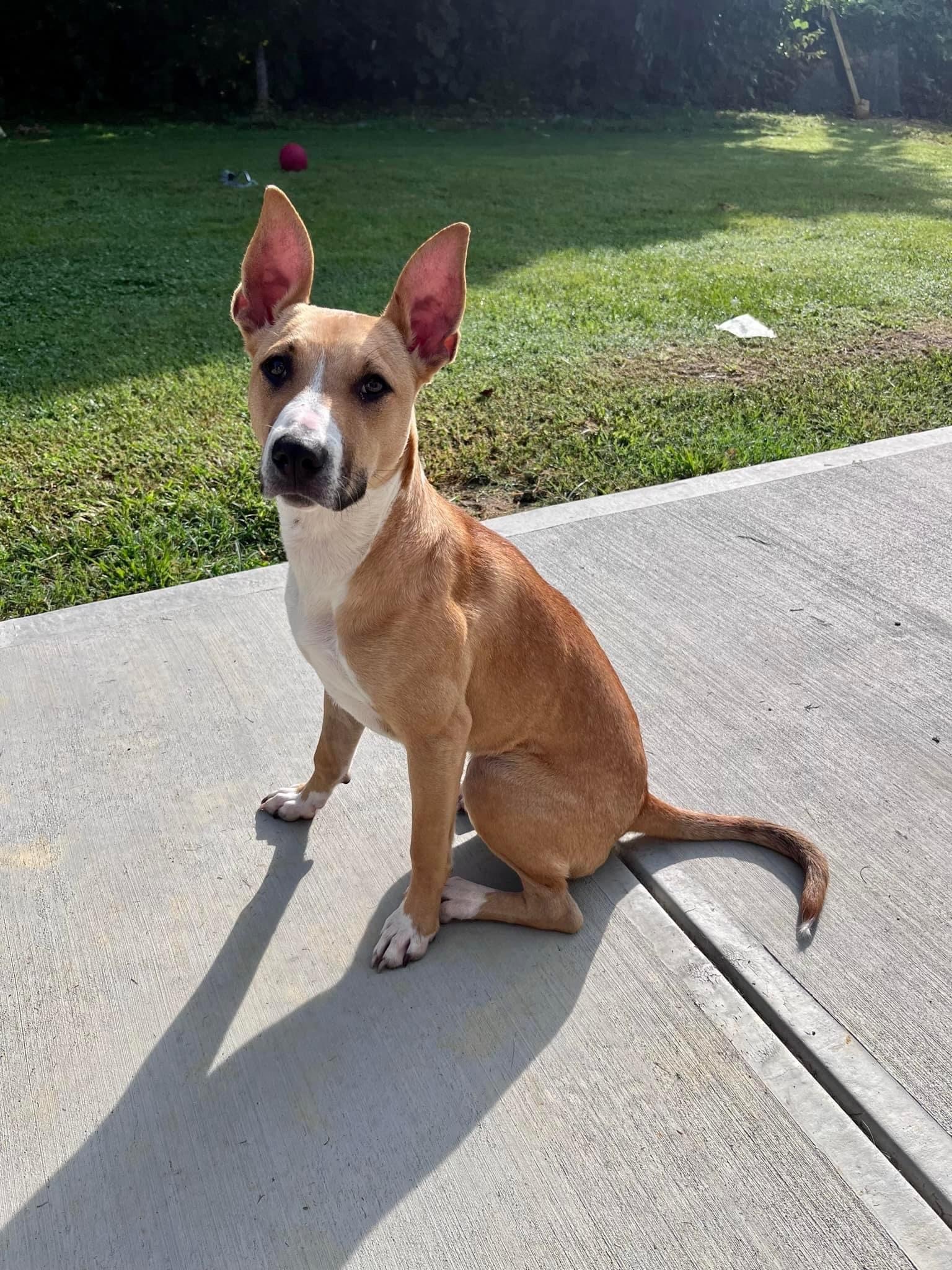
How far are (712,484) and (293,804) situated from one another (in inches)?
110

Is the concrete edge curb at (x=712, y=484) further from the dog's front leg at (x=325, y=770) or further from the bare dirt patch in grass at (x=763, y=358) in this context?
the dog's front leg at (x=325, y=770)

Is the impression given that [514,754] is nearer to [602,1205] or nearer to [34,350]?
[602,1205]

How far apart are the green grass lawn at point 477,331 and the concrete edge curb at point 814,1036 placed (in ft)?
7.49

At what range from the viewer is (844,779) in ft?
9.96

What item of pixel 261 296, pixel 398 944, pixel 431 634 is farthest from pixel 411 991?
pixel 261 296

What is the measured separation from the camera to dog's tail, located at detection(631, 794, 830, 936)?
2.65 m

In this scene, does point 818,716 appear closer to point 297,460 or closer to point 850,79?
point 297,460

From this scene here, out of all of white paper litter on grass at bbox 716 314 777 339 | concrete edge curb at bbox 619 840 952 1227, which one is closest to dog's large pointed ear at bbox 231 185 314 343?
concrete edge curb at bbox 619 840 952 1227

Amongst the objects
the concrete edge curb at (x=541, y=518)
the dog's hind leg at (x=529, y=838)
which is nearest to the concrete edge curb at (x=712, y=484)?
the concrete edge curb at (x=541, y=518)

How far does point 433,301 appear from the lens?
8.39 feet

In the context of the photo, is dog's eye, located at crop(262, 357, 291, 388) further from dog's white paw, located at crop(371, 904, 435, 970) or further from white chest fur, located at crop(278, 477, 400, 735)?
dog's white paw, located at crop(371, 904, 435, 970)

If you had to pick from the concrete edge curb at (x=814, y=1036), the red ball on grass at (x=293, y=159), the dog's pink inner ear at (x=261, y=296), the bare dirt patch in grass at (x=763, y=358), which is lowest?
Answer: the concrete edge curb at (x=814, y=1036)

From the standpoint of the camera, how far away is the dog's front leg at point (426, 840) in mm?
2396

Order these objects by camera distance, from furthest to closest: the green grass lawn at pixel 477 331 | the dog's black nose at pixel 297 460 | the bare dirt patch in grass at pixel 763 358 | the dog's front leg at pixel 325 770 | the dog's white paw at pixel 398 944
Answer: the bare dirt patch in grass at pixel 763 358, the green grass lawn at pixel 477 331, the dog's front leg at pixel 325 770, the dog's white paw at pixel 398 944, the dog's black nose at pixel 297 460
